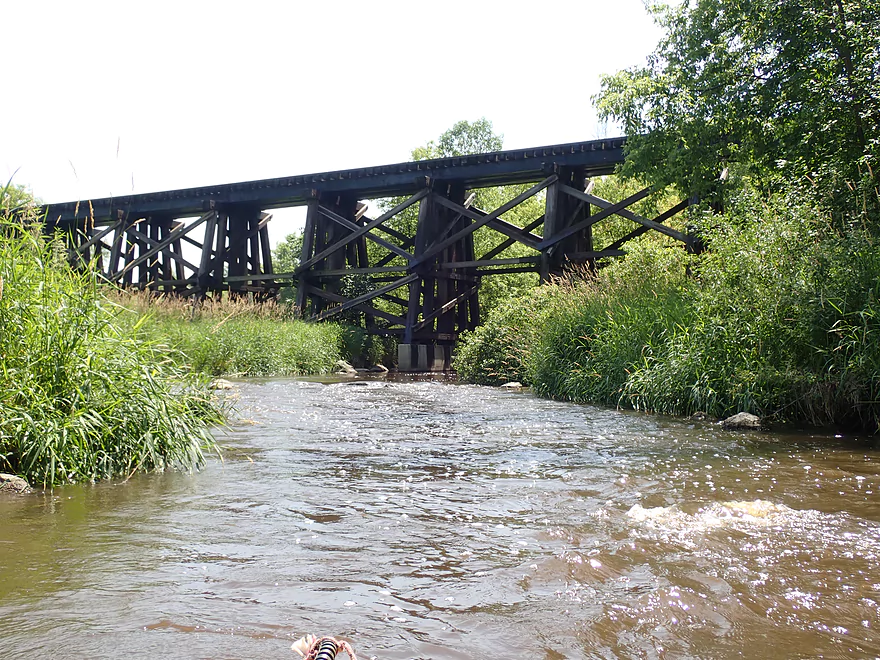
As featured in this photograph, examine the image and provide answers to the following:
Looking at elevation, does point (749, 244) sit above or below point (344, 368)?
above

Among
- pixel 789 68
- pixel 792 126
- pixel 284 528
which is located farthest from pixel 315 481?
pixel 789 68

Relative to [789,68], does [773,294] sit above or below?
below

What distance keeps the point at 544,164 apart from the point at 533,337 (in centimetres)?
636

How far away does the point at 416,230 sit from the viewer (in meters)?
21.7

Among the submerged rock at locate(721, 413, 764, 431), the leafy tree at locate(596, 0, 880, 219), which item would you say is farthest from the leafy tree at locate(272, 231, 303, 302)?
the submerged rock at locate(721, 413, 764, 431)

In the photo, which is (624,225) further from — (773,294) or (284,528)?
(284,528)

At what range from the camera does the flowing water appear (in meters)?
2.21

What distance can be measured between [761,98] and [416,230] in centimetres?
1277

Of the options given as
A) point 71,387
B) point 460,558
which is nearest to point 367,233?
point 71,387

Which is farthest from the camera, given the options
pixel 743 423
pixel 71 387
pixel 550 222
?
pixel 550 222

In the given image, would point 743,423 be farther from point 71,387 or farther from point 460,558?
point 71,387

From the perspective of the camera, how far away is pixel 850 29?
8.86m

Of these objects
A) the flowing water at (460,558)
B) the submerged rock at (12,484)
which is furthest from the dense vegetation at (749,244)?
the submerged rock at (12,484)

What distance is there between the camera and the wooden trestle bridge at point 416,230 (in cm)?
1764
